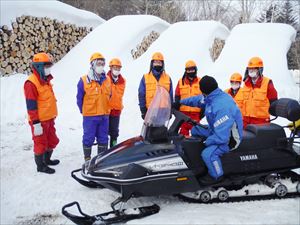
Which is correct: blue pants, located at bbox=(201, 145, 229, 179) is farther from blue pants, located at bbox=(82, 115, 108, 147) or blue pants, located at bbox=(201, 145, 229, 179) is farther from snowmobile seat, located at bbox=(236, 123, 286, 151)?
blue pants, located at bbox=(82, 115, 108, 147)

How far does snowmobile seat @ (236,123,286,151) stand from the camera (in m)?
4.18

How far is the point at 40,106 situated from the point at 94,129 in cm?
88

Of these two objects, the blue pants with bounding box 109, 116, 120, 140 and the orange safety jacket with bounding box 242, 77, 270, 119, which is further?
the blue pants with bounding box 109, 116, 120, 140

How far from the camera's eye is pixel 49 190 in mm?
4504

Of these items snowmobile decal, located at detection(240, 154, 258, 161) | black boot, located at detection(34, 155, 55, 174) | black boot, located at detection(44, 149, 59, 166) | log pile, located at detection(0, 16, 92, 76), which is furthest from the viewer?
log pile, located at detection(0, 16, 92, 76)

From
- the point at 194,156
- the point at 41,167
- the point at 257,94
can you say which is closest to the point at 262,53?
the point at 257,94

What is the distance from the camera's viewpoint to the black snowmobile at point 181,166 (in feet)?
12.3

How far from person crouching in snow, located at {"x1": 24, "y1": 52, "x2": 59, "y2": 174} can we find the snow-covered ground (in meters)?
0.38

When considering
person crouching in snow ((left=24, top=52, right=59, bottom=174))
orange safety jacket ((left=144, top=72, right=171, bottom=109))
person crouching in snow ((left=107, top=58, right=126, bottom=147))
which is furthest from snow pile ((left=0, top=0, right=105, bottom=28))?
orange safety jacket ((left=144, top=72, right=171, bottom=109))

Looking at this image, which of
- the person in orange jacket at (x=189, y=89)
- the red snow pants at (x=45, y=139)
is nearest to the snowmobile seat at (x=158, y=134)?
the person in orange jacket at (x=189, y=89)

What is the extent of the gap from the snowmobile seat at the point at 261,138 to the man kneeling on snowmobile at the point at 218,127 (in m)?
0.21

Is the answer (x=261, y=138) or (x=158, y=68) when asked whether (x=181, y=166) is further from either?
(x=158, y=68)

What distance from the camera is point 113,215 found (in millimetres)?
3766

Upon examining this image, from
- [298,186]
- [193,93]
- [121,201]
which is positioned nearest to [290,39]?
[193,93]
